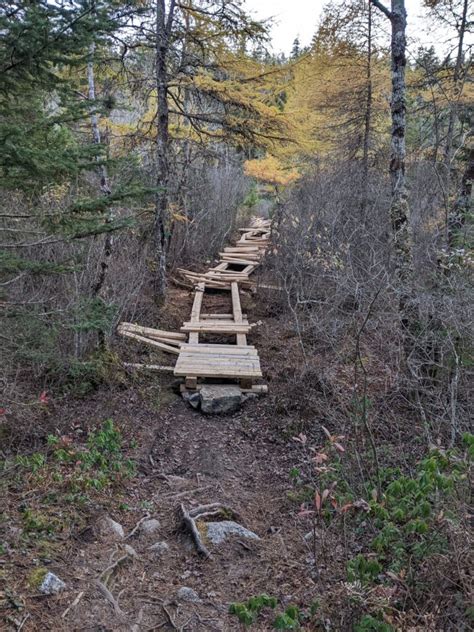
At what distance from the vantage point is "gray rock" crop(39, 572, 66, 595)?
8.93ft

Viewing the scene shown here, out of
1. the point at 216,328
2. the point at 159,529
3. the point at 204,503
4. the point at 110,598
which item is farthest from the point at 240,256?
the point at 110,598

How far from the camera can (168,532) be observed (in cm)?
358

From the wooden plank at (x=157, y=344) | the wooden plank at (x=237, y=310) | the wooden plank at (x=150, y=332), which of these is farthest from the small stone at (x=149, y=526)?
the wooden plank at (x=237, y=310)

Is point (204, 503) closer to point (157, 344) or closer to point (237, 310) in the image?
point (157, 344)

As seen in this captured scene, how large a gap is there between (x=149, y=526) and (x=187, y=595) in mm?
812

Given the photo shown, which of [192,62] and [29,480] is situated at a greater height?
[192,62]

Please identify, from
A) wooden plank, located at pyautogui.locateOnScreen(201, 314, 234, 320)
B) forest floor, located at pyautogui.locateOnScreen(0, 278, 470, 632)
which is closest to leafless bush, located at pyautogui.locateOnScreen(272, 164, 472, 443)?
forest floor, located at pyautogui.locateOnScreen(0, 278, 470, 632)

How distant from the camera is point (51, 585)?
2762 millimetres

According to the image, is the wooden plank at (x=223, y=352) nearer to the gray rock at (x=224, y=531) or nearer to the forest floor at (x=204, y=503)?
the forest floor at (x=204, y=503)

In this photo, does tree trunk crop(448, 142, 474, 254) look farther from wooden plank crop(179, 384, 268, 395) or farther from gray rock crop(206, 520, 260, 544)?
gray rock crop(206, 520, 260, 544)

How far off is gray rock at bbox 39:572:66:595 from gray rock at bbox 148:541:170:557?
2.33 ft

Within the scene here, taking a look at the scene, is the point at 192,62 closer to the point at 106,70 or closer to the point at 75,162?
the point at 106,70

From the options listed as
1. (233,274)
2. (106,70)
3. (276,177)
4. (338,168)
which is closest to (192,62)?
(106,70)

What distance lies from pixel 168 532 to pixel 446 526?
2122mm
